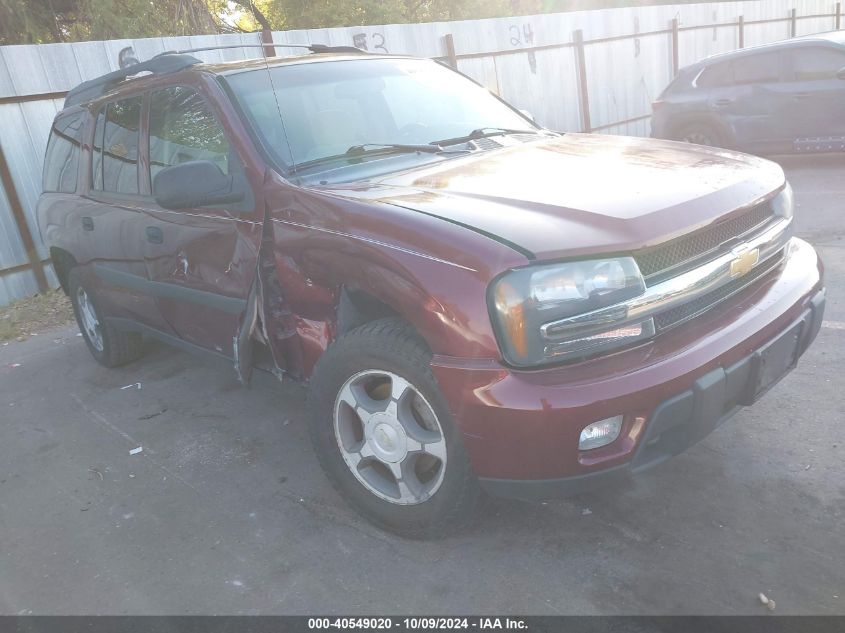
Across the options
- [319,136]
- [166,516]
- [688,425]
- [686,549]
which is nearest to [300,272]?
[319,136]

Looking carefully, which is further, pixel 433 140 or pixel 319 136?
pixel 433 140

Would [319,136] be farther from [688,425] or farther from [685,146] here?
[688,425]

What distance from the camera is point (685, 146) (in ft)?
11.1

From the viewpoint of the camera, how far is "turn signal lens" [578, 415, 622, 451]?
2.16m

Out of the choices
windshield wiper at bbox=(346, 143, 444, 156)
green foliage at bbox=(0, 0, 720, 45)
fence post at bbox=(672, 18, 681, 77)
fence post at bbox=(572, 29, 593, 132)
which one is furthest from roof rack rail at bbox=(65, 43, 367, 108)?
fence post at bbox=(672, 18, 681, 77)

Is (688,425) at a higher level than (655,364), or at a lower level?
lower

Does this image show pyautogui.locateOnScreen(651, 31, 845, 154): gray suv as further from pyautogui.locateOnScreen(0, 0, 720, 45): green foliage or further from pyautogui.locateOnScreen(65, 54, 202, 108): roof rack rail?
pyautogui.locateOnScreen(65, 54, 202, 108): roof rack rail

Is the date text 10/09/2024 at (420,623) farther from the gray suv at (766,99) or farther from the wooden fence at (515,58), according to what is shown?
the gray suv at (766,99)

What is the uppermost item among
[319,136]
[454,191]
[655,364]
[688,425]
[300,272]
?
[319,136]

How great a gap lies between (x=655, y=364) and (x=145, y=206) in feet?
9.02

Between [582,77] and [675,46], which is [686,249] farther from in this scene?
[675,46]

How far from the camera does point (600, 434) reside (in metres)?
2.19

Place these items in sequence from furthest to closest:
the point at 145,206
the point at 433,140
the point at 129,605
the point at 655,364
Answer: the point at 145,206 → the point at 433,140 → the point at 129,605 → the point at 655,364

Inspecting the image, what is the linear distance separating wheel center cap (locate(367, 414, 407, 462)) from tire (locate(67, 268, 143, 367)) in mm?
2776
